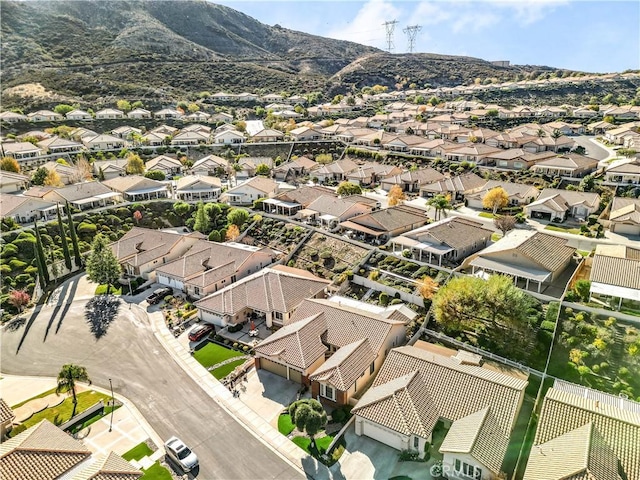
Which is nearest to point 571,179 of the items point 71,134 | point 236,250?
point 236,250

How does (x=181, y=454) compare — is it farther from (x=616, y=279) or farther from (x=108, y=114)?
(x=108, y=114)

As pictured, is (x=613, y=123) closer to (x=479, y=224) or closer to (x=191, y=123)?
(x=479, y=224)

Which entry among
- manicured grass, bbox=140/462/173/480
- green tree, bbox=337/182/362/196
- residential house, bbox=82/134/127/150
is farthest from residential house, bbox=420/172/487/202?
residential house, bbox=82/134/127/150

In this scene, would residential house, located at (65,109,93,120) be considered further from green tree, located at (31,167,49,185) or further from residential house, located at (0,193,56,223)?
residential house, located at (0,193,56,223)

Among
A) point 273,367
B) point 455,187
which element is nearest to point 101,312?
point 273,367

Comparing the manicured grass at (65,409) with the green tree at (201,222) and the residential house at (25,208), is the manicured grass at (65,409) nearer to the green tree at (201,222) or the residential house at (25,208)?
the green tree at (201,222)
